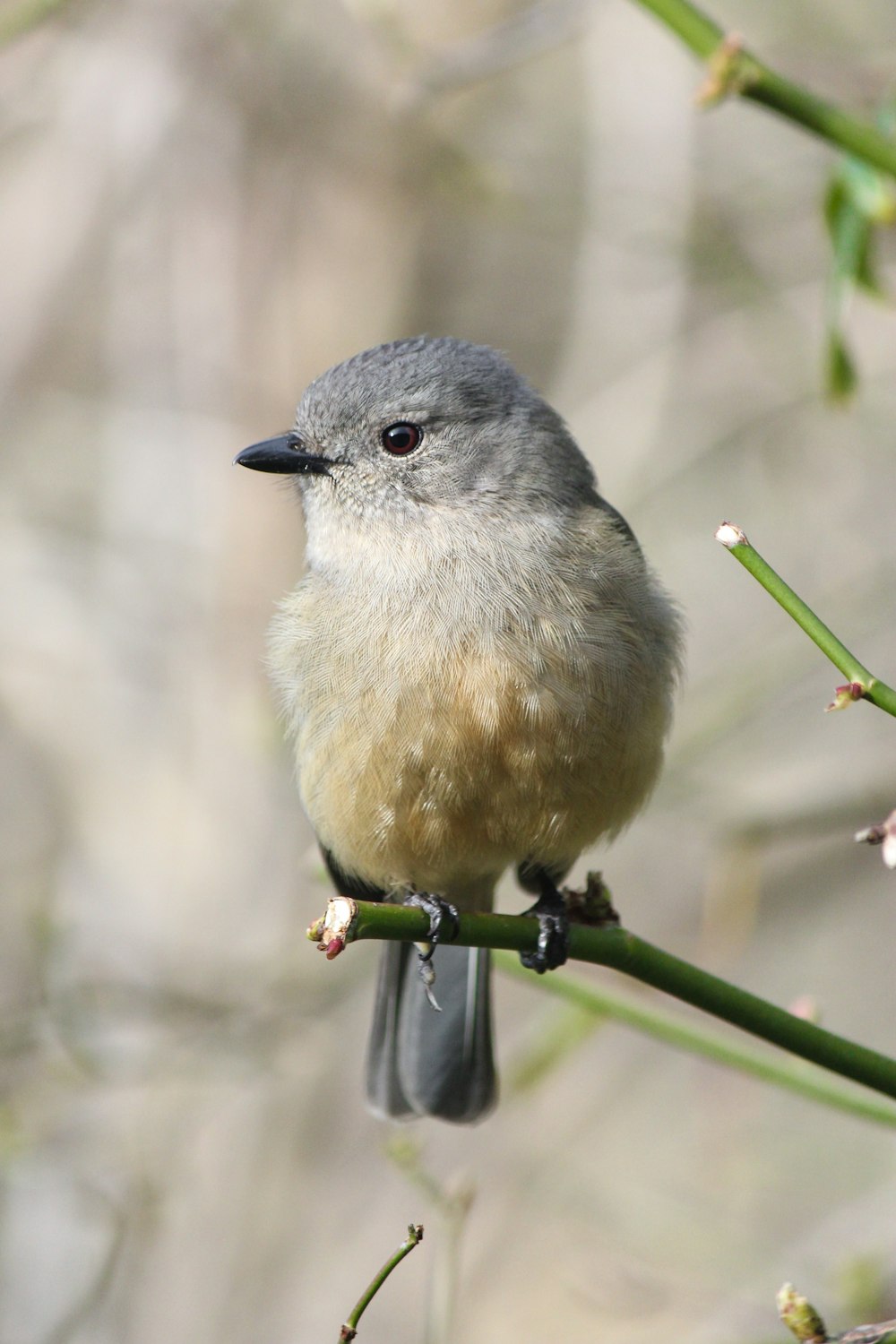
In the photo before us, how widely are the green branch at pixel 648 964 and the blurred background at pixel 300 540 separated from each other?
112 inches

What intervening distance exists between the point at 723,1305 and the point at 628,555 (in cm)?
258

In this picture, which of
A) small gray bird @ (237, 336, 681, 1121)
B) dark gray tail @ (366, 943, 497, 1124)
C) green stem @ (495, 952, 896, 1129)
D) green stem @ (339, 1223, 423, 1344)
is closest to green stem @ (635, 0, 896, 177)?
small gray bird @ (237, 336, 681, 1121)

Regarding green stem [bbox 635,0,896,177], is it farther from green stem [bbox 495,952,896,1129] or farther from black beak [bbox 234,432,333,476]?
green stem [bbox 495,952,896,1129]

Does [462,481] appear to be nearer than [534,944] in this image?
No

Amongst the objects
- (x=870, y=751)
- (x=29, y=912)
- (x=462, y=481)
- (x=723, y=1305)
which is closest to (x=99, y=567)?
(x=29, y=912)

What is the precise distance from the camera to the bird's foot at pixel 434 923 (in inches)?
94.9

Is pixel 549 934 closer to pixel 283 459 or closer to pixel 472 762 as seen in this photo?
pixel 472 762

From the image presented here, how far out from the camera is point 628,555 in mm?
3814

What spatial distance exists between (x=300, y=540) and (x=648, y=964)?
4.16 m

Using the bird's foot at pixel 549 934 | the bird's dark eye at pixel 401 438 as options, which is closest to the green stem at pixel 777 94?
the bird's dark eye at pixel 401 438

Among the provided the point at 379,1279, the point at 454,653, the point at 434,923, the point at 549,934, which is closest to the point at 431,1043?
the point at 454,653

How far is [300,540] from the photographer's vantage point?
636cm

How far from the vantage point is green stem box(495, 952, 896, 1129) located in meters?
2.99

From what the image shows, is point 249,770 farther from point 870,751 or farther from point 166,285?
point 870,751
